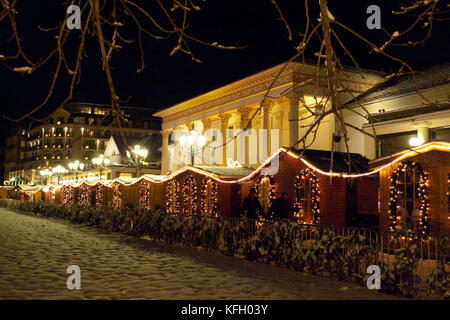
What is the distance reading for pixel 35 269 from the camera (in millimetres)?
11391

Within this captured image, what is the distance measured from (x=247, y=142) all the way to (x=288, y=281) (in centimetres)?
3572

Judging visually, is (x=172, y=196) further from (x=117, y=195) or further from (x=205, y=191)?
(x=117, y=195)

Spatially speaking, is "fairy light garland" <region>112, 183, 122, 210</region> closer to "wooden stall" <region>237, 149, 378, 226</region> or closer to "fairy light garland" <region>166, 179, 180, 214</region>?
"fairy light garland" <region>166, 179, 180, 214</region>

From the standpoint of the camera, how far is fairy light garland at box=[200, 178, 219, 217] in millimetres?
→ 24216

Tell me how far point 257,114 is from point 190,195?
18709 mm

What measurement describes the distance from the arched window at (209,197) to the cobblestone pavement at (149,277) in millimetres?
7818

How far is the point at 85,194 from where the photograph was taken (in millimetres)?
40281

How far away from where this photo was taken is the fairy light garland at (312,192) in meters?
18.8

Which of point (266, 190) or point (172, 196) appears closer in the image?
point (266, 190)

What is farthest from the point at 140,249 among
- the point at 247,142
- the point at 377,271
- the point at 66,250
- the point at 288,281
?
the point at 247,142

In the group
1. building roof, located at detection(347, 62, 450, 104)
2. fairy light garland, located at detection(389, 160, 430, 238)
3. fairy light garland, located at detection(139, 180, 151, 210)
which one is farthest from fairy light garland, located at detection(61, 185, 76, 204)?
fairy light garland, located at detection(389, 160, 430, 238)

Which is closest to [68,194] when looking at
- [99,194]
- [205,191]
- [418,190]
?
[99,194]

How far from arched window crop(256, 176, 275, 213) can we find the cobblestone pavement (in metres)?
6.05
